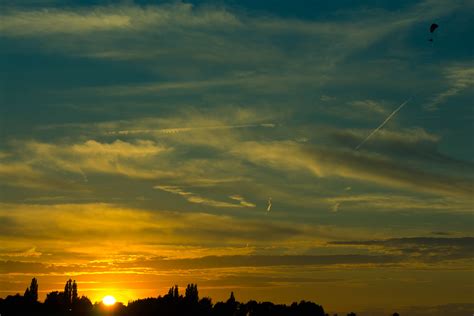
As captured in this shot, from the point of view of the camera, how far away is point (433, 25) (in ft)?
642

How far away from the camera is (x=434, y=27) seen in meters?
192

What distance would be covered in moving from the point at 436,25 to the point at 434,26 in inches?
110

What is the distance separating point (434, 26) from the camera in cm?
19538

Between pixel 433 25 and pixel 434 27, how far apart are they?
357cm

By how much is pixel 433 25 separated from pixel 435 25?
2.63m

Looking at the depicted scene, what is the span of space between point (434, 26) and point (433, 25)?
0.50 m

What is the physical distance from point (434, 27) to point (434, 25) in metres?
5.17

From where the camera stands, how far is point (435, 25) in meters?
198

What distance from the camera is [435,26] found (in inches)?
7736

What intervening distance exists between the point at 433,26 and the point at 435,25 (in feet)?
14.7
